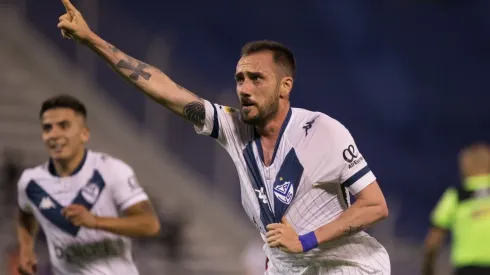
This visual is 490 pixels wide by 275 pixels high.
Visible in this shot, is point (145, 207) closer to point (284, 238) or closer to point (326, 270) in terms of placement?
point (326, 270)

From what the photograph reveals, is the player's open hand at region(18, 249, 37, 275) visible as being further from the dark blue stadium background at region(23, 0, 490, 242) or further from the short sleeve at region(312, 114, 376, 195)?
the dark blue stadium background at region(23, 0, 490, 242)

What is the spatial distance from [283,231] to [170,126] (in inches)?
361

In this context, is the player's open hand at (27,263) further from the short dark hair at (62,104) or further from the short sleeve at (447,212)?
the short sleeve at (447,212)

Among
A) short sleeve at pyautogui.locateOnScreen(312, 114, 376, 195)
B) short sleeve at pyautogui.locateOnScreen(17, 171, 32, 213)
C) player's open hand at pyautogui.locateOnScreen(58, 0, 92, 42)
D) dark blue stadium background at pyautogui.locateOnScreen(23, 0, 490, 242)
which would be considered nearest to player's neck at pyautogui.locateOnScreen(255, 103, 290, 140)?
short sleeve at pyautogui.locateOnScreen(312, 114, 376, 195)

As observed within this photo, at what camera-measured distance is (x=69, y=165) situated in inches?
279

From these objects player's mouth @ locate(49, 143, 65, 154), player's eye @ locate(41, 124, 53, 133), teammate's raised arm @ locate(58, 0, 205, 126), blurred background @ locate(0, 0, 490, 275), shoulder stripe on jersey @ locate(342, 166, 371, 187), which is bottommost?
shoulder stripe on jersey @ locate(342, 166, 371, 187)

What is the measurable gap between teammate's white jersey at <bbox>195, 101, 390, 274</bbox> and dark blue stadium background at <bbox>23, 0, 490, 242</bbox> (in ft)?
25.6

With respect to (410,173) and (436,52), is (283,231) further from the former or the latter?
(436,52)

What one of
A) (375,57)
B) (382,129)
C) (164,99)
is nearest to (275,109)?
(164,99)

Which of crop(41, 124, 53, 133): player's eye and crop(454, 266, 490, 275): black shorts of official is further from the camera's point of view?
crop(454, 266, 490, 275): black shorts of official

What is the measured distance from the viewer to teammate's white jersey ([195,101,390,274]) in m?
5.36

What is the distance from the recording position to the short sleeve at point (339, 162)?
532 centimetres

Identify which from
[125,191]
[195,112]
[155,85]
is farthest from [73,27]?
[125,191]

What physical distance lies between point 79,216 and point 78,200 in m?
0.66
